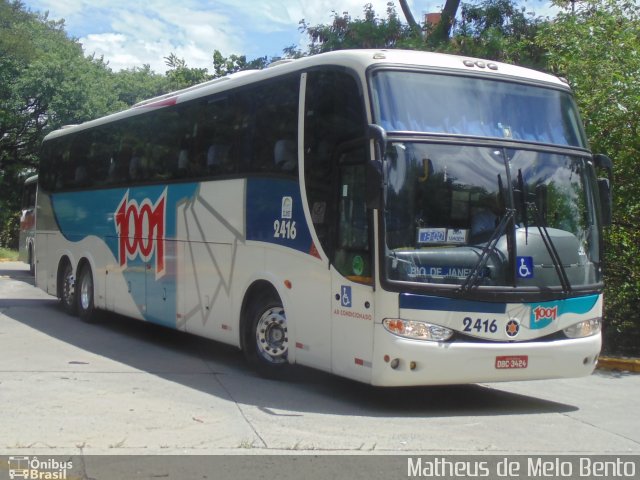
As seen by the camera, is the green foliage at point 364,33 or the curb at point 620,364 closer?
the curb at point 620,364

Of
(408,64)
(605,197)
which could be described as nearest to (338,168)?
(408,64)

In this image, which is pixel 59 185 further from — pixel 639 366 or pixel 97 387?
pixel 639 366

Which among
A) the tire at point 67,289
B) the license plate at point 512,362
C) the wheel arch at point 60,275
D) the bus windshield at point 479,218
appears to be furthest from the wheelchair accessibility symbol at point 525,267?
the wheel arch at point 60,275

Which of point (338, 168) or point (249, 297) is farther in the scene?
point (249, 297)

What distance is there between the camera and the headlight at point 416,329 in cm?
860

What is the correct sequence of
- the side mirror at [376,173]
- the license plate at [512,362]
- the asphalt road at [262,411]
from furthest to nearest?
1. the license plate at [512,362]
2. the side mirror at [376,173]
3. the asphalt road at [262,411]

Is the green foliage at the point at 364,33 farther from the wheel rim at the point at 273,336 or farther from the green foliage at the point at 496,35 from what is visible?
the wheel rim at the point at 273,336

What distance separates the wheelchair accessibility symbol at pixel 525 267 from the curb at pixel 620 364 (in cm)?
472

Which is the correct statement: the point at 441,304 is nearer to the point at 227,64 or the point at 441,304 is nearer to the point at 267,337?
the point at 267,337

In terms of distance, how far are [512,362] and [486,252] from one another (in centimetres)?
114

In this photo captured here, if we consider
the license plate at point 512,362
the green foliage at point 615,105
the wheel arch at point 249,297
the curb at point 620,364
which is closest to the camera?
the license plate at point 512,362

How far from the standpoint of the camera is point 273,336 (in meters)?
10.7

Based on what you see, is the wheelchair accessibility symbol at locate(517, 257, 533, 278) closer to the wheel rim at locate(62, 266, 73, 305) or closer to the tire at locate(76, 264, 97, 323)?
the tire at locate(76, 264, 97, 323)

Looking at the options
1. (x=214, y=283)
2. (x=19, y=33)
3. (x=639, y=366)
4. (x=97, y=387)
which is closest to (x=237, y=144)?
(x=214, y=283)
